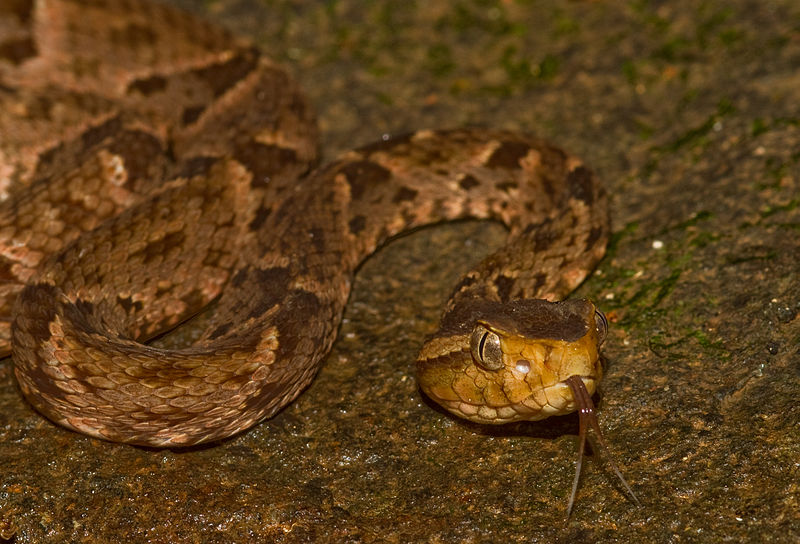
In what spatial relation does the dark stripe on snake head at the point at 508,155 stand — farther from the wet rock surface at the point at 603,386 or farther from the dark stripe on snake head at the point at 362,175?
the dark stripe on snake head at the point at 362,175

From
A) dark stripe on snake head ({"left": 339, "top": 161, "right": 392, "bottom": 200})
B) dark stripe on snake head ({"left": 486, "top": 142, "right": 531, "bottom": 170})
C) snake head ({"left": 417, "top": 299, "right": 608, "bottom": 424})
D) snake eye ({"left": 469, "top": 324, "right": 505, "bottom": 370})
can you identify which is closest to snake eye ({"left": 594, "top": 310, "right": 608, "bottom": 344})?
snake head ({"left": 417, "top": 299, "right": 608, "bottom": 424})

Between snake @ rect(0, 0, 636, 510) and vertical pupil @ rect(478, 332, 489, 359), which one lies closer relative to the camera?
vertical pupil @ rect(478, 332, 489, 359)

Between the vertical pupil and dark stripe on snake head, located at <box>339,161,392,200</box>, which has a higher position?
dark stripe on snake head, located at <box>339,161,392,200</box>

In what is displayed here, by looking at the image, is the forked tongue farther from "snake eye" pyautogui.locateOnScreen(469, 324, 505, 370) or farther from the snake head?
"snake eye" pyautogui.locateOnScreen(469, 324, 505, 370)

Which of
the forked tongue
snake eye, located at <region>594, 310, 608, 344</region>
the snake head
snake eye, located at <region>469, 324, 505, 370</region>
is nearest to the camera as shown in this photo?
the forked tongue

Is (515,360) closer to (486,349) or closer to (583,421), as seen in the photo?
(486,349)

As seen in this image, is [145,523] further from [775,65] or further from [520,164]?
[775,65]

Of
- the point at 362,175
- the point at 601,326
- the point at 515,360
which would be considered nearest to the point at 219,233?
the point at 362,175

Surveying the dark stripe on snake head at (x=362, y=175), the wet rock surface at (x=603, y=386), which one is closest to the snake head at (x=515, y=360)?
the wet rock surface at (x=603, y=386)
